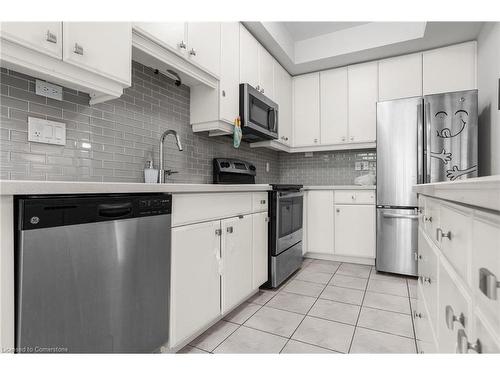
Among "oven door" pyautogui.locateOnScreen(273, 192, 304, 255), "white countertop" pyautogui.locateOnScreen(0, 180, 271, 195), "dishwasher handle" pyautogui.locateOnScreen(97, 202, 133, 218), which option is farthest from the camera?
"oven door" pyautogui.locateOnScreen(273, 192, 304, 255)

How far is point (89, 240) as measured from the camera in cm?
90

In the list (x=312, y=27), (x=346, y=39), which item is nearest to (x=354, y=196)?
(x=346, y=39)

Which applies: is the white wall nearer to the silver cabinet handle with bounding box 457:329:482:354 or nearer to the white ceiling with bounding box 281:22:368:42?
the white ceiling with bounding box 281:22:368:42

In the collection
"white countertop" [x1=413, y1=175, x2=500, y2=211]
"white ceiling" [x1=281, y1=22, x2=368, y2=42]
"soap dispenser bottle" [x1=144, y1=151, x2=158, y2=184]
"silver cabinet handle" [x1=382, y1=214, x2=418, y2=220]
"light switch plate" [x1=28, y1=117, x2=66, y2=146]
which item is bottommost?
"silver cabinet handle" [x1=382, y1=214, x2=418, y2=220]

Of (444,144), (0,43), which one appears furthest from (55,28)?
(444,144)

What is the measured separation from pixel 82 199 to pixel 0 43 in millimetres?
653

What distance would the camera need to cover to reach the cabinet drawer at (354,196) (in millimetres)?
2951

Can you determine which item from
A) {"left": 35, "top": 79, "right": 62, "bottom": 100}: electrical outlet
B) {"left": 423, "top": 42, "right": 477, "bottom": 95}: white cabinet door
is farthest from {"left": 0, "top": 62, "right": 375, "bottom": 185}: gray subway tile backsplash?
{"left": 423, "top": 42, "right": 477, "bottom": 95}: white cabinet door

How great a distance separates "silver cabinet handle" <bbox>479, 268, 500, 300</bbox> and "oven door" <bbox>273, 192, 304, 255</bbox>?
178 cm

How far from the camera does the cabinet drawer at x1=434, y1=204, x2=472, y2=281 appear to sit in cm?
58

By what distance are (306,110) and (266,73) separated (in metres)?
0.88

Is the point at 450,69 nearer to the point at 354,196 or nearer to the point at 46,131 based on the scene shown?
the point at 354,196

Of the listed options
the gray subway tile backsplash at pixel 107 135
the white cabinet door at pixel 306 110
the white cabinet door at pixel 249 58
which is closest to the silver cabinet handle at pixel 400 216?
the white cabinet door at pixel 306 110

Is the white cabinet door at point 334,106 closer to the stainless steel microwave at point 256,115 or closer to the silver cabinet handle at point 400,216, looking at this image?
the stainless steel microwave at point 256,115
